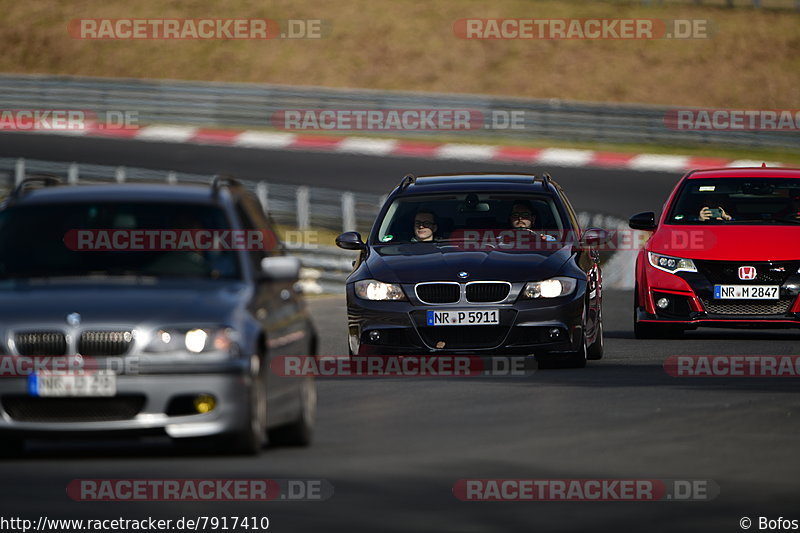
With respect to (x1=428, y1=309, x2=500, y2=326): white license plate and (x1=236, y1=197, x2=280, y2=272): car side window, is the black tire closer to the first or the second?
(x1=428, y1=309, x2=500, y2=326): white license plate

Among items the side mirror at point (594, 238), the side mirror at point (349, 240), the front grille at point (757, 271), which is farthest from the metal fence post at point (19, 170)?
the side mirror at point (594, 238)

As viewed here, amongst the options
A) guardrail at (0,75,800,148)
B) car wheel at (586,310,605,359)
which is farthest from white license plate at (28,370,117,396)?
guardrail at (0,75,800,148)

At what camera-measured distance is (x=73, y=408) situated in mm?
9164

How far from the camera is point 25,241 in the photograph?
10.1 metres

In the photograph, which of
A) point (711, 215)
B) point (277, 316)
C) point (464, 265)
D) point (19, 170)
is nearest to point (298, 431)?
point (277, 316)

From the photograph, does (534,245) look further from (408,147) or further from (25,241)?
Answer: (408,147)

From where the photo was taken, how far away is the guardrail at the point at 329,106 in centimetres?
3925

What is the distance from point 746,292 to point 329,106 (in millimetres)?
24007

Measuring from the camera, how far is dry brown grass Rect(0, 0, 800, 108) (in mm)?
47188

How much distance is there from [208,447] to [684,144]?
98.0 ft

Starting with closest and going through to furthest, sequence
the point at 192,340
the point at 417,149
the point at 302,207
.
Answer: the point at 192,340
the point at 302,207
the point at 417,149

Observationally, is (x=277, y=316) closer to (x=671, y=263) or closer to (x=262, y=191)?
(x=671, y=263)

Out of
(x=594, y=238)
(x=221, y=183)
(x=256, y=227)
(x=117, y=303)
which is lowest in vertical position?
(x=594, y=238)

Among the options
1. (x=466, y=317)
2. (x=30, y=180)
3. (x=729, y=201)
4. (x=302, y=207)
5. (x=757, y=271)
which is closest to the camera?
(x=30, y=180)
